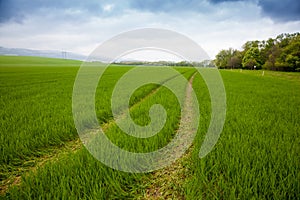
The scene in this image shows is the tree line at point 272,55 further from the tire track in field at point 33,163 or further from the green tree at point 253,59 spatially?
the tire track in field at point 33,163

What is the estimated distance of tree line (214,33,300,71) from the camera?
37375 millimetres

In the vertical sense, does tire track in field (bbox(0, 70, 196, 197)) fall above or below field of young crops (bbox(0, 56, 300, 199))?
below

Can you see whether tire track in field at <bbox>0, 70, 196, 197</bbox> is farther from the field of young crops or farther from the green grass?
the green grass

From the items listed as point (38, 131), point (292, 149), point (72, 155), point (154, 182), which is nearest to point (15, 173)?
point (72, 155)

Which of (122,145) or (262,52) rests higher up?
(262,52)

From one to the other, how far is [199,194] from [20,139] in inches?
120

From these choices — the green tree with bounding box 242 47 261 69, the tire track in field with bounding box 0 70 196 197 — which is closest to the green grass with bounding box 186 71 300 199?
the tire track in field with bounding box 0 70 196 197

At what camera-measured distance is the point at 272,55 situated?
1793 inches

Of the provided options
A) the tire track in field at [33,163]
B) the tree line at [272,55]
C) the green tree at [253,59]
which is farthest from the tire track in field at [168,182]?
the green tree at [253,59]

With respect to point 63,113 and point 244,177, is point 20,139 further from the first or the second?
point 244,177

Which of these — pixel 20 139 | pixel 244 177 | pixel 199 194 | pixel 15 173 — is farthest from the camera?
pixel 20 139

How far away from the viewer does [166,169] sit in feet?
7.18

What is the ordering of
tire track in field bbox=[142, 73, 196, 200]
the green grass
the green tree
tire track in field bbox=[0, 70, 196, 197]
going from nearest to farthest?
the green grass, tire track in field bbox=[142, 73, 196, 200], tire track in field bbox=[0, 70, 196, 197], the green tree

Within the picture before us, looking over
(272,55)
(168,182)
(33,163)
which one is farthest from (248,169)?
(272,55)
